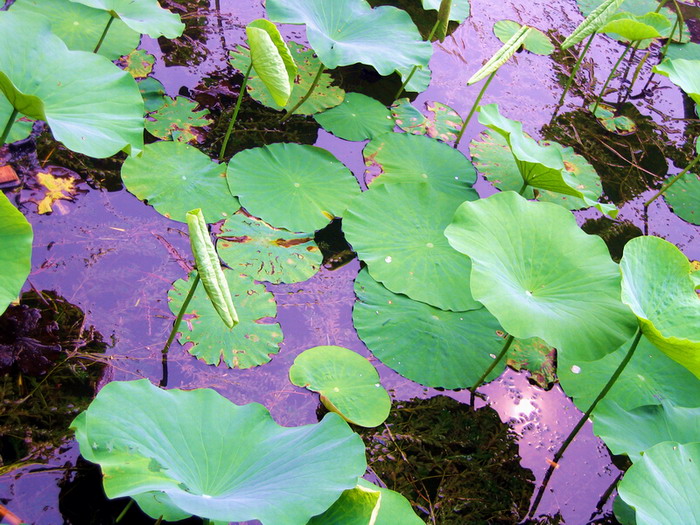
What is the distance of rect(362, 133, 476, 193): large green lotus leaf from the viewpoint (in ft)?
10.2

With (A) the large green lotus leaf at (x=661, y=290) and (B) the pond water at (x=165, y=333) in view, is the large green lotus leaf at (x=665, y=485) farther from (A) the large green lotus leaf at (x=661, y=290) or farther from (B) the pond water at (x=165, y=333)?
(B) the pond water at (x=165, y=333)

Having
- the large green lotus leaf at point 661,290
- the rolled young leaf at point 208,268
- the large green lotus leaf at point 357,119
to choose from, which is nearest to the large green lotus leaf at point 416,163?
the large green lotus leaf at point 357,119

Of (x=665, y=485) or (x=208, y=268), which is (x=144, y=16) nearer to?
(x=208, y=268)

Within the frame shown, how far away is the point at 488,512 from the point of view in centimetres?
213

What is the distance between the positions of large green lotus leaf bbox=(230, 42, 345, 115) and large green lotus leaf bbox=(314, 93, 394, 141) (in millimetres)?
57

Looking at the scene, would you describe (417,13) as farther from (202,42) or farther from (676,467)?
(676,467)

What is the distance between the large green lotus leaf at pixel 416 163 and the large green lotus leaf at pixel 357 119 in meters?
0.09

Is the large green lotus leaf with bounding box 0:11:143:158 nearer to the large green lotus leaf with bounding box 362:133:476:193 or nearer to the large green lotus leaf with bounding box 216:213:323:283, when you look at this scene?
the large green lotus leaf with bounding box 216:213:323:283

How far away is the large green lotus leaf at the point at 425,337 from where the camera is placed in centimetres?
242

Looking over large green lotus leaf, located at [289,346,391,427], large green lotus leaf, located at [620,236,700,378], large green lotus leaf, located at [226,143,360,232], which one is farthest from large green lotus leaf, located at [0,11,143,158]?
large green lotus leaf, located at [620,236,700,378]

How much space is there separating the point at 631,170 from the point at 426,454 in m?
2.39

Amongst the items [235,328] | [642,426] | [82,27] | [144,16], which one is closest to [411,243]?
[235,328]

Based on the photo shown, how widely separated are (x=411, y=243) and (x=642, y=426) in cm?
116

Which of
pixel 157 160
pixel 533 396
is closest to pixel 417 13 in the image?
pixel 157 160
